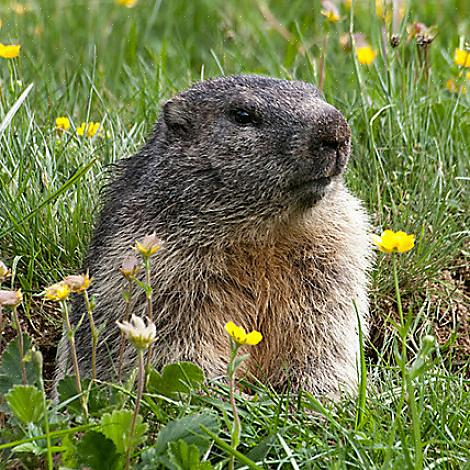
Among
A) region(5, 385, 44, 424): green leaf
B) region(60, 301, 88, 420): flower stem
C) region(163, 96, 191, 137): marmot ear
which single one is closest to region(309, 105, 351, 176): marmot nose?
region(163, 96, 191, 137): marmot ear

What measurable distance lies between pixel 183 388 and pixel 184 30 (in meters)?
4.65

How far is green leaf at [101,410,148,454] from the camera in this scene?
9.86 feet

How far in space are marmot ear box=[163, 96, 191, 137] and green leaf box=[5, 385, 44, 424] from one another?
60.0 inches

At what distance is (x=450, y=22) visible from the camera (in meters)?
7.33

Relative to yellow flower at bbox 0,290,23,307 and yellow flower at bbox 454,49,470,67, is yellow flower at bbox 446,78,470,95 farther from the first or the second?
yellow flower at bbox 0,290,23,307

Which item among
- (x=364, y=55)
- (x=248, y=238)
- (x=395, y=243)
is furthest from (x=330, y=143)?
(x=364, y=55)

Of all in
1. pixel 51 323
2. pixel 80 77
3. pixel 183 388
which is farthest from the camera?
pixel 80 77

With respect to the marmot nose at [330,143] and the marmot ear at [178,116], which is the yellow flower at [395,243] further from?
the marmot ear at [178,116]

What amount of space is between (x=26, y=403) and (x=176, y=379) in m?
0.57

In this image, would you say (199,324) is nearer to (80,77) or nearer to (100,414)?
Result: (100,414)

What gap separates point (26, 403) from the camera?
3.02 meters

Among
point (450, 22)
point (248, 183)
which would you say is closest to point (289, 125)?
point (248, 183)

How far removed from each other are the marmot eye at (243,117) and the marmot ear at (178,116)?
222 mm

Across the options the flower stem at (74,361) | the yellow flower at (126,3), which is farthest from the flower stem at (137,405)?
the yellow flower at (126,3)
